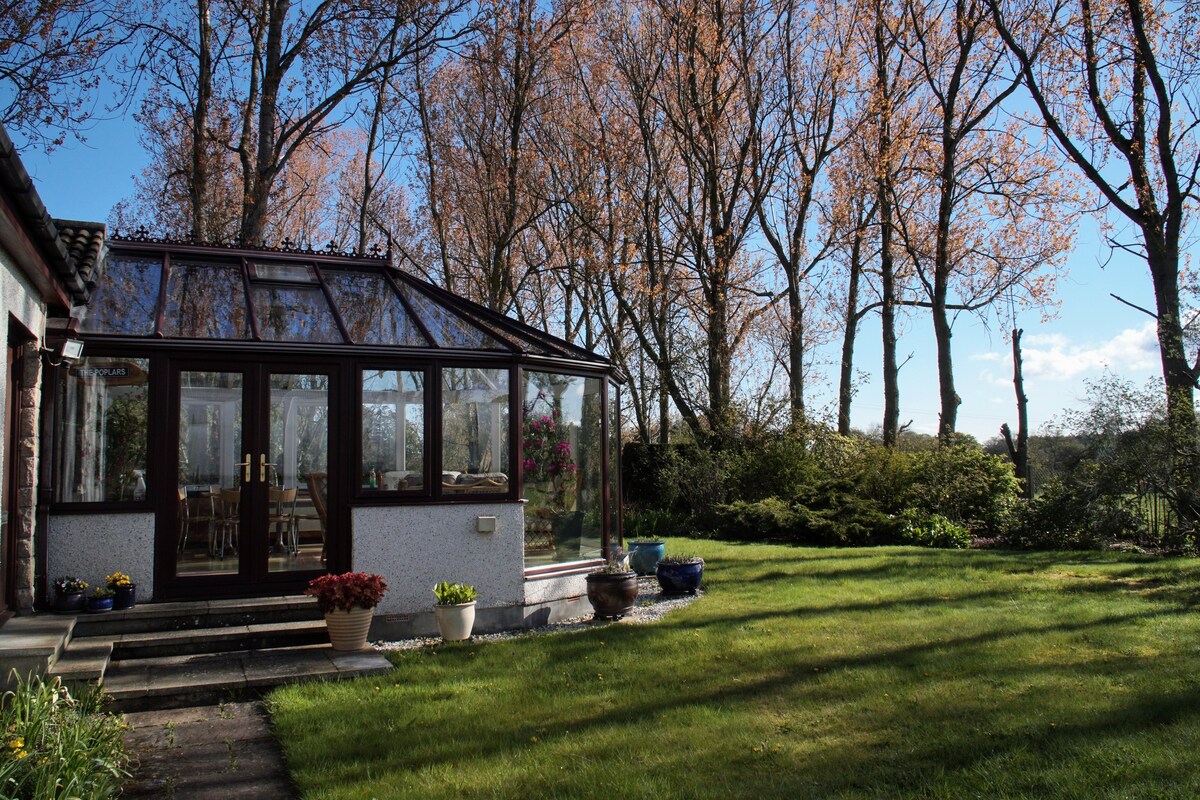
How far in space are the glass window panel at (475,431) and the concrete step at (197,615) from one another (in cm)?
158

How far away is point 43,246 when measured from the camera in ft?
19.0

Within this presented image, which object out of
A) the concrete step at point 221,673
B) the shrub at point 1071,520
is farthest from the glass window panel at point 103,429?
the shrub at point 1071,520

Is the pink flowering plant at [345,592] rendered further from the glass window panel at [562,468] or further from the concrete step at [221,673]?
the glass window panel at [562,468]

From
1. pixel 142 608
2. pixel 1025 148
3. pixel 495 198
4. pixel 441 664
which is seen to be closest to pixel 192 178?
pixel 495 198

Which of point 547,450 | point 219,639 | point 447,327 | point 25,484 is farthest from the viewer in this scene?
point 547,450

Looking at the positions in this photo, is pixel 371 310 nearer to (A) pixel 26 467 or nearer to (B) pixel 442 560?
(B) pixel 442 560

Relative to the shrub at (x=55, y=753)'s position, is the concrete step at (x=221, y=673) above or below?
below

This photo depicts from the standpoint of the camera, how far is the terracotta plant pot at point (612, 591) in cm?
830

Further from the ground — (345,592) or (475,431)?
(475,431)

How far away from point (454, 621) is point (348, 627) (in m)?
0.92

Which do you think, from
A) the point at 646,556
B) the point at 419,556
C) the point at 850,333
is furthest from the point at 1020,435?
the point at 419,556

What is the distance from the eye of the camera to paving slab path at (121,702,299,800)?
415 cm

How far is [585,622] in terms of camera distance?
333 inches

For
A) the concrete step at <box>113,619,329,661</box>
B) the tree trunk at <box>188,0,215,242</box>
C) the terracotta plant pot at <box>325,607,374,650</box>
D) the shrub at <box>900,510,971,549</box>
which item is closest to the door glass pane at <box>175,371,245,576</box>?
the concrete step at <box>113,619,329,661</box>
